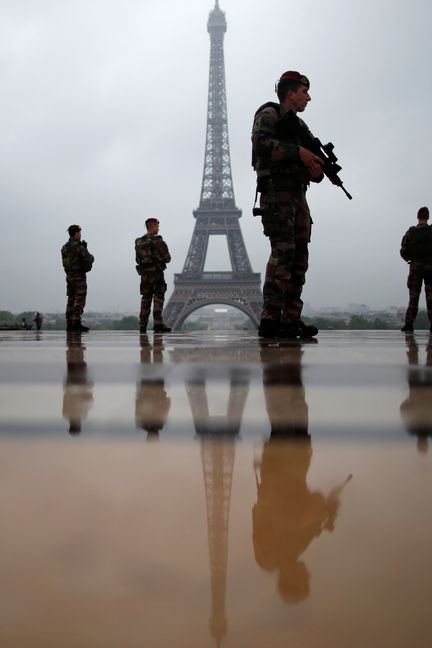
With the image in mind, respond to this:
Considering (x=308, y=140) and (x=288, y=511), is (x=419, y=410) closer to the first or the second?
A: (x=288, y=511)

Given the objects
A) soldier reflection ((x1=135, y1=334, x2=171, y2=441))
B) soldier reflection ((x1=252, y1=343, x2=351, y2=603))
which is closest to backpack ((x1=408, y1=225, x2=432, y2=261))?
soldier reflection ((x1=135, y1=334, x2=171, y2=441))

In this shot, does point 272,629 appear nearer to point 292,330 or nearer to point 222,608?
point 222,608

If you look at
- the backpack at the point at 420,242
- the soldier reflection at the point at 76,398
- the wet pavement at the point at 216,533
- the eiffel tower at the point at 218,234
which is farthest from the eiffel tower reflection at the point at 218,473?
the eiffel tower at the point at 218,234

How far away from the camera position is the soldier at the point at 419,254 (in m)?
7.02

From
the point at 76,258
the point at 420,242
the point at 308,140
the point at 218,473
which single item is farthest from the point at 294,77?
the point at 76,258

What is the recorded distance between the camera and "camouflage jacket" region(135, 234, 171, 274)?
760 centimetres

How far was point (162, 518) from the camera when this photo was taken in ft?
1.45

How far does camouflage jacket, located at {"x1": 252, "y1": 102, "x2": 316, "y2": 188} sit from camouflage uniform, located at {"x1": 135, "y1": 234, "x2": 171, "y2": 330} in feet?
11.6

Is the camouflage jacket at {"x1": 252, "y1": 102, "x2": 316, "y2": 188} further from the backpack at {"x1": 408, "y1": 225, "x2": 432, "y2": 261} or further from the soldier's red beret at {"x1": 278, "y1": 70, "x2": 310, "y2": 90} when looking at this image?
the backpack at {"x1": 408, "y1": 225, "x2": 432, "y2": 261}

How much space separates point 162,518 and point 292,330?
13.5 feet

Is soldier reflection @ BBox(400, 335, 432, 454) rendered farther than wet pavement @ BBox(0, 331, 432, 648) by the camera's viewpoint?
Yes

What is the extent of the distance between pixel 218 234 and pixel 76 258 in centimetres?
3611

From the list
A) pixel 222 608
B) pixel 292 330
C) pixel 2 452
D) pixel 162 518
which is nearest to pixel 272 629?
pixel 222 608

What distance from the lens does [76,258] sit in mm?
8461
